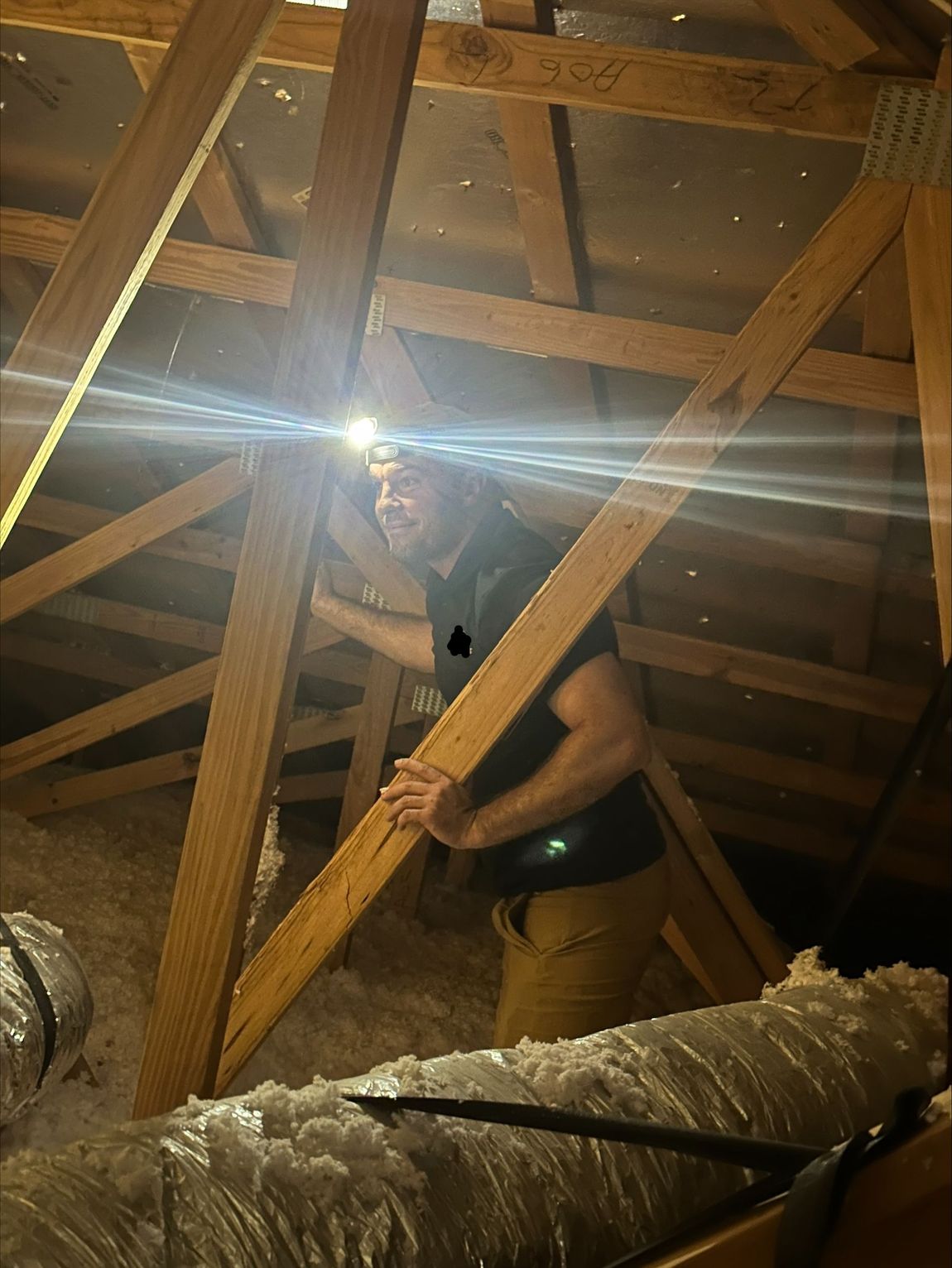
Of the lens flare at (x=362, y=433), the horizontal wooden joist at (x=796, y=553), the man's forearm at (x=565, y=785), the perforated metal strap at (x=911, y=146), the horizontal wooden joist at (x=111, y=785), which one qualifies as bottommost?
the man's forearm at (x=565, y=785)

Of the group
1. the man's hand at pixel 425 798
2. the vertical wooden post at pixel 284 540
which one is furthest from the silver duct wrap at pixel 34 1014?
the man's hand at pixel 425 798

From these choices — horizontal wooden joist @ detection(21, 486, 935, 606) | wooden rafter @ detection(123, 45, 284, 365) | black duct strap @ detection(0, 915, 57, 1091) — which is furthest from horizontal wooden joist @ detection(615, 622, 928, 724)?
black duct strap @ detection(0, 915, 57, 1091)

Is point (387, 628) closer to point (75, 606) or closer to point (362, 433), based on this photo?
point (362, 433)

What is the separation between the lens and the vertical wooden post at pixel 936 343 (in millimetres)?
1091

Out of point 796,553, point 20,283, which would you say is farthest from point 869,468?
point 20,283

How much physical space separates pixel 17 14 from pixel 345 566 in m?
1.72

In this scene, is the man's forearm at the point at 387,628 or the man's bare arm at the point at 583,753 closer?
the man's bare arm at the point at 583,753

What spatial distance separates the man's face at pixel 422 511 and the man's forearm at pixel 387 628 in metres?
0.35

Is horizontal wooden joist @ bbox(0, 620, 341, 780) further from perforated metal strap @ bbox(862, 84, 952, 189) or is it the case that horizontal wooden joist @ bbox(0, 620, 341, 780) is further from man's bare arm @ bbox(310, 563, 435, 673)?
perforated metal strap @ bbox(862, 84, 952, 189)

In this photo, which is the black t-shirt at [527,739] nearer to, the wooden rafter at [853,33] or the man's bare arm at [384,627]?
the man's bare arm at [384,627]

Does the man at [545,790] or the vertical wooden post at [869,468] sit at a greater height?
the vertical wooden post at [869,468]

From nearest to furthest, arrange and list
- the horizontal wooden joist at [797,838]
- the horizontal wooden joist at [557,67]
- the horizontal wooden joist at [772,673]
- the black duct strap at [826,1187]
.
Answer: the black duct strap at [826,1187], the horizontal wooden joist at [557,67], the horizontal wooden joist at [772,673], the horizontal wooden joist at [797,838]

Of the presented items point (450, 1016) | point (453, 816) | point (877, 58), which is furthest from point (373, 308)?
point (450, 1016)

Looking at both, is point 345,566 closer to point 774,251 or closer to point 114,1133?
point 774,251
